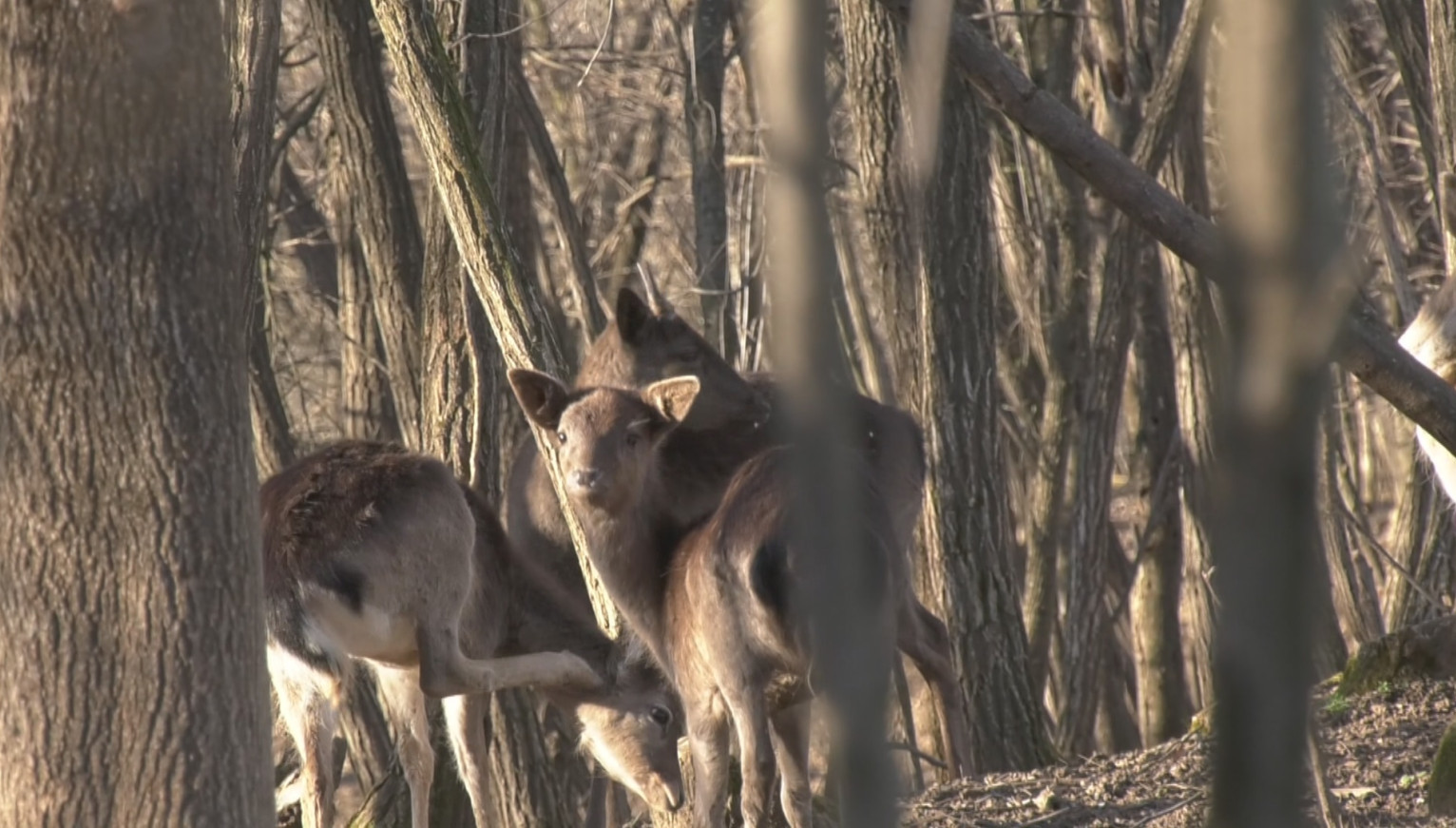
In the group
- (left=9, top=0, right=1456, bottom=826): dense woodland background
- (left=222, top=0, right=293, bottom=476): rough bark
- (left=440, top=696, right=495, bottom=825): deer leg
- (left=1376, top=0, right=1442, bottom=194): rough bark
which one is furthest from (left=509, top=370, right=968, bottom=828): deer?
(left=1376, top=0, right=1442, bottom=194): rough bark

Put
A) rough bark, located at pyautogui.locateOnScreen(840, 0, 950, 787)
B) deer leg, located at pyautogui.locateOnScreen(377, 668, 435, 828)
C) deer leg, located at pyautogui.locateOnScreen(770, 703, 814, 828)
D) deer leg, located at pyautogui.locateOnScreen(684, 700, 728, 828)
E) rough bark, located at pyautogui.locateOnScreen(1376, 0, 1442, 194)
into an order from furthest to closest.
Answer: rough bark, located at pyautogui.locateOnScreen(1376, 0, 1442, 194) → rough bark, located at pyautogui.locateOnScreen(840, 0, 950, 787) → deer leg, located at pyautogui.locateOnScreen(377, 668, 435, 828) → deer leg, located at pyautogui.locateOnScreen(684, 700, 728, 828) → deer leg, located at pyautogui.locateOnScreen(770, 703, 814, 828)

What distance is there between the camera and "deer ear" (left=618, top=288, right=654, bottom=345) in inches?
363

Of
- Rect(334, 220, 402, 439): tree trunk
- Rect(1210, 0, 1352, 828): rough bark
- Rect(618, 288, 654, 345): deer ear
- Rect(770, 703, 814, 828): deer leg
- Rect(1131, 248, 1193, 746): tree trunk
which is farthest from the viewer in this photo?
Rect(1131, 248, 1193, 746): tree trunk

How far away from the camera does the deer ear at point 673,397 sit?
7.73 meters

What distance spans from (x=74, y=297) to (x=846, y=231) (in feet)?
39.1

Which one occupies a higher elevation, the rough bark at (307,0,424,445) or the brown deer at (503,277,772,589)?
the rough bark at (307,0,424,445)

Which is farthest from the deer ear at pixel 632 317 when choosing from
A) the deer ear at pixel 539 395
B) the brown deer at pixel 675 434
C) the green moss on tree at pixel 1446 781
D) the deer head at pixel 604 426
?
the green moss on tree at pixel 1446 781

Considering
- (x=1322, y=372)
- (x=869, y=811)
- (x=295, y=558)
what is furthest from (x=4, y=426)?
(x=1322, y=372)

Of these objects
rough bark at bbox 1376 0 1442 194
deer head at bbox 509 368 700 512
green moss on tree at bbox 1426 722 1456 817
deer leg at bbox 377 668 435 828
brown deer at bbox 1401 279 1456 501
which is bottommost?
green moss on tree at bbox 1426 722 1456 817

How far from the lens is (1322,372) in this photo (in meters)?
1.58

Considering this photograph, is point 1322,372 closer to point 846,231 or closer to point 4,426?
point 4,426

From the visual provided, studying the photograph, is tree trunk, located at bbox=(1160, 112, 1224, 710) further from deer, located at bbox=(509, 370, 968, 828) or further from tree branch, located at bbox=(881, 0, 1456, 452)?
tree branch, located at bbox=(881, 0, 1456, 452)

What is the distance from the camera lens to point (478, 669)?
795cm

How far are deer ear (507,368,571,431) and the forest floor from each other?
2.10 metres
